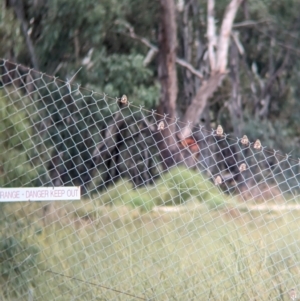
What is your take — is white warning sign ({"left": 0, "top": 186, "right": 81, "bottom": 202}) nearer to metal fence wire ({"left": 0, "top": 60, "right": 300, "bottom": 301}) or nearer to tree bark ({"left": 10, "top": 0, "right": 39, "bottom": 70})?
metal fence wire ({"left": 0, "top": 60, "right": 300, "bottom": 301})

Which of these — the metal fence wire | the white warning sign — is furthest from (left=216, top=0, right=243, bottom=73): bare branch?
the white warning sign

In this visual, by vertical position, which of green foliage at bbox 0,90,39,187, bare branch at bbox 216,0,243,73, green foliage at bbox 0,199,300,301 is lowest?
bare branch at bbox 216,0,243,73

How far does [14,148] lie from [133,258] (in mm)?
1120

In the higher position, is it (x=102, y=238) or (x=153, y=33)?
(x=102, y=238)

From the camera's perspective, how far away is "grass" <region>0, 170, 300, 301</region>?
460 cm

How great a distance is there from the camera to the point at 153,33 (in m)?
19.9

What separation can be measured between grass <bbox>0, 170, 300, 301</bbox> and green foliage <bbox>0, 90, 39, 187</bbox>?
0.19 metres

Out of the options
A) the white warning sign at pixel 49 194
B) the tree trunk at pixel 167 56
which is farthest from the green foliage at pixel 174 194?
the tree trunk at pixel 167 56

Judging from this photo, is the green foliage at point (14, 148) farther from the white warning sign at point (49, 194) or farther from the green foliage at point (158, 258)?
the white warning sign at point (49, 194)

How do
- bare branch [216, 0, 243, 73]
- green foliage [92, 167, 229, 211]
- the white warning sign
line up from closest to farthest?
the white warning sign
green foliage [92, 167, 229, 211]
bare branch [216, 0, 243, 73]

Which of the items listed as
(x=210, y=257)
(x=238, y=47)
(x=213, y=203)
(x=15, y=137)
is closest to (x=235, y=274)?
(x=210, y=257)

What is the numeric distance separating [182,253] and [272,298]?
0.67 m

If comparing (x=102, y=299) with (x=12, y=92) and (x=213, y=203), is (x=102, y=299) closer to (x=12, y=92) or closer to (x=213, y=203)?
(x=213, y=203)

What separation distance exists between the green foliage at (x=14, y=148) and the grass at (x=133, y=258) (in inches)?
7.4
